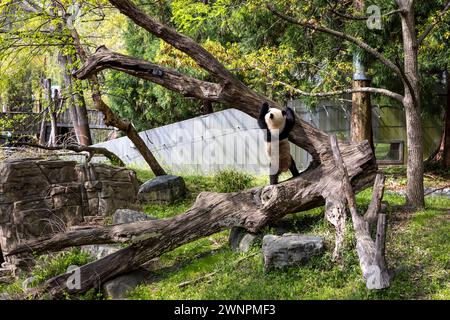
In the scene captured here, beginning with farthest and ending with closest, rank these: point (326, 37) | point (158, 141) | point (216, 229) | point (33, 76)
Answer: point (33, 76)
point (158, 141)
point (326, 37)
point (216, 229)

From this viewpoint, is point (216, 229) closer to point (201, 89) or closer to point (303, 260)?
point (303, 260)

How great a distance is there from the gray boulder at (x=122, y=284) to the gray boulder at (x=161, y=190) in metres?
3.92

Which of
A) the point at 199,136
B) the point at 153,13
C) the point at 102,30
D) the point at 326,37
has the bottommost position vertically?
the point at 199,136

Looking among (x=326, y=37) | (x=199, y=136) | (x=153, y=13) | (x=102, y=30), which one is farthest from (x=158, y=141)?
(x=102, y=30)

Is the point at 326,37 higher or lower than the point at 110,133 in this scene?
higher

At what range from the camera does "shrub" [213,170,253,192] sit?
34.4 ft

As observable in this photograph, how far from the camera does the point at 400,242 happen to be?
6.66m

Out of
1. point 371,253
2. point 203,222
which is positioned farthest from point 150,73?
point 371,253

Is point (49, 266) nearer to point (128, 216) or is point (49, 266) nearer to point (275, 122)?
point (128, 216)

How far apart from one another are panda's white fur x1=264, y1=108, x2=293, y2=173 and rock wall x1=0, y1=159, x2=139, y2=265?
13.1 feet

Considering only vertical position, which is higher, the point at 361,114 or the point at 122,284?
the point at 361,114

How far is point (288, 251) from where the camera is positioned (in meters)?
6.05

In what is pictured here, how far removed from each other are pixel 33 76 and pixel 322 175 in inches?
766

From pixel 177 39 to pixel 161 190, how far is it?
13.5 ft
